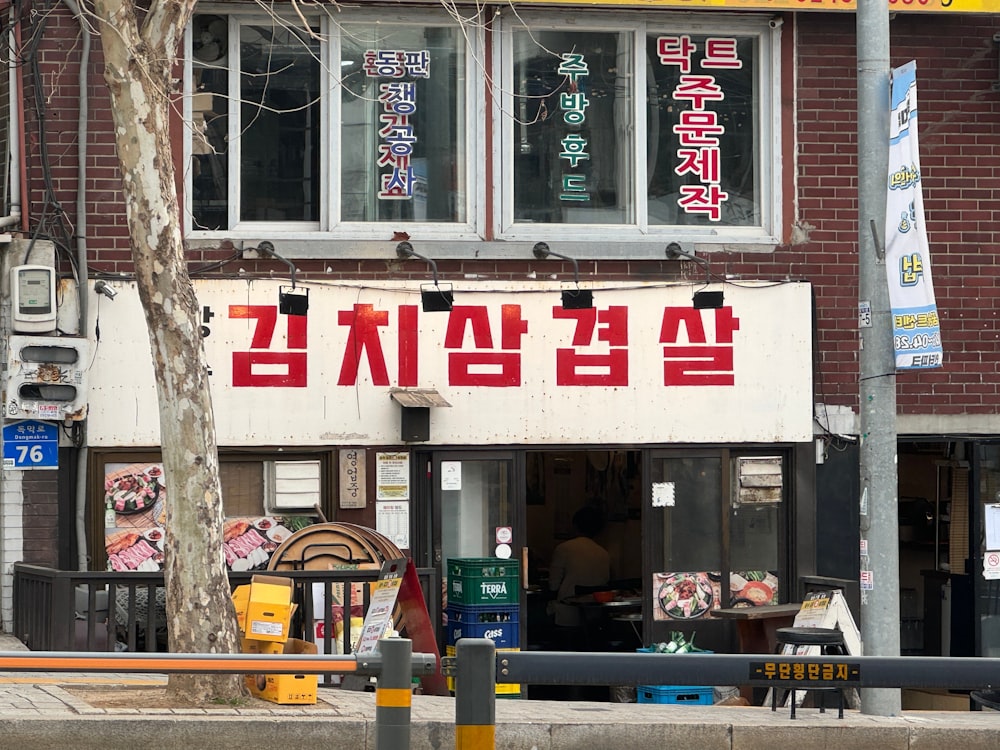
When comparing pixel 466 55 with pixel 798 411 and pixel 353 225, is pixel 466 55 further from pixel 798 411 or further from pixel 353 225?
pixel 798 411

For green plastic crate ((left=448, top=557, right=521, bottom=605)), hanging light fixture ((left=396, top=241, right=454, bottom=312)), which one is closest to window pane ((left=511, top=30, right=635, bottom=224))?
hanging light fixture ((left=396, top=241, right=454, bottom=312))

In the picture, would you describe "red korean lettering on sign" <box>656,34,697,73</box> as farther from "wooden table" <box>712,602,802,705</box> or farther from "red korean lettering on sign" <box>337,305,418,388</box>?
"wooden table" <box>712,602,802,705</box>

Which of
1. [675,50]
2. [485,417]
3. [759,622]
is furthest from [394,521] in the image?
[675,50]

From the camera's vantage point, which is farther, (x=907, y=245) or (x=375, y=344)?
(x=375, y=344)

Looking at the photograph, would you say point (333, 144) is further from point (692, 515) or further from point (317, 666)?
point (317, 666)

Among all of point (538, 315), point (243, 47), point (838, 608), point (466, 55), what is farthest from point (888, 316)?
point (243, 47)

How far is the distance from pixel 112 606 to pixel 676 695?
420 cm

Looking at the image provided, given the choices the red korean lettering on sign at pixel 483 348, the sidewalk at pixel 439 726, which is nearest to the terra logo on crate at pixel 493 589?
the red korean lettering on sign at pixel 483 348

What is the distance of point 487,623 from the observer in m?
11.6

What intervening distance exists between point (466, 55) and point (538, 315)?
2216 mm

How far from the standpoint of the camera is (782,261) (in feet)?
40.9

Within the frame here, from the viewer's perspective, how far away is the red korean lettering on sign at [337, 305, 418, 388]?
38.8 ft

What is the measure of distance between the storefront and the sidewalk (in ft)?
7.45

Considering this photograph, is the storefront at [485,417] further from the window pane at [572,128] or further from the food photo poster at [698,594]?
the window pane at [572,128]
